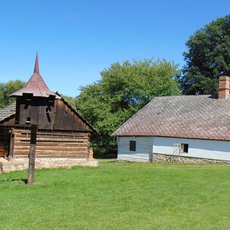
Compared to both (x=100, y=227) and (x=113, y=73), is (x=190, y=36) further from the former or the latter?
(x=100, y=227)

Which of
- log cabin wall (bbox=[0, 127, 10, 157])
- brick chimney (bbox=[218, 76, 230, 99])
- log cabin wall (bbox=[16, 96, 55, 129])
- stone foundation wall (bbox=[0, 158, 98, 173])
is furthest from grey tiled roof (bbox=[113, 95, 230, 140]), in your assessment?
log cabin wall (bbox=[16, 96, 55, 129])

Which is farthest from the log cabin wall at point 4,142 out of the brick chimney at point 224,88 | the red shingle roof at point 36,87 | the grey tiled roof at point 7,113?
the brick chimney at point 224,88

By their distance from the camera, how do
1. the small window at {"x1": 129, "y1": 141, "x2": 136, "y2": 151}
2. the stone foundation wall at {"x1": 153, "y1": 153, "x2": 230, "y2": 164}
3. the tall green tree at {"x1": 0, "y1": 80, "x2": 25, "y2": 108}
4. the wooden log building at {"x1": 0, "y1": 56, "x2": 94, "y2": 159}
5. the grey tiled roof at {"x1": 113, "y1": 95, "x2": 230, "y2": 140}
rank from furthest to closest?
the tall green tree at {"x1": 0, "y1": 80, "x2": 25, "y2": 108} < the small window at {"x1": 129, "y1": 141, "x2": 136, "y2": 151} < the grey tiled roof at {"x1": 113, "y1": 95, "x2": 230, "y2": 140} < the stone foundation wall at {"x1": 153, "y1": 153, "x2": 230, "y2": 164} < the wooden log building at {"x1": 0, "y1": 56, "x2": 94, "y2": 159}

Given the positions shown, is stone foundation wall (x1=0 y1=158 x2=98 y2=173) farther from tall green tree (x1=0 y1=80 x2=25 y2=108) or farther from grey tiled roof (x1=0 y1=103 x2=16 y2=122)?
tall green tree (x1=0 y1=80 x2=25 y2=108)

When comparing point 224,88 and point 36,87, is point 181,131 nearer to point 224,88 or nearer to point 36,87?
point 224,88

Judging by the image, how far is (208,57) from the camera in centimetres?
4666

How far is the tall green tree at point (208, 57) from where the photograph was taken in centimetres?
4534

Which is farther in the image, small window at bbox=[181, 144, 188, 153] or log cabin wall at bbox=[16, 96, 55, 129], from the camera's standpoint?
small window at bbox=[181, 144, 188, 153]

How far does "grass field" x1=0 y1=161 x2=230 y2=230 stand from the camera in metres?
9.30

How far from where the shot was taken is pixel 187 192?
13.4 m

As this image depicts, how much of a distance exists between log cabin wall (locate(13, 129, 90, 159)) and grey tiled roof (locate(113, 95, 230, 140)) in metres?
6.71

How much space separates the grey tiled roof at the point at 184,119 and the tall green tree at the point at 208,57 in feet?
38.7

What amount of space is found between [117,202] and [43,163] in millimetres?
11566

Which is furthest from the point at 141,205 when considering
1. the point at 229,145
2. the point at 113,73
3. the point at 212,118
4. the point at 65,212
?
the point at 113,73
